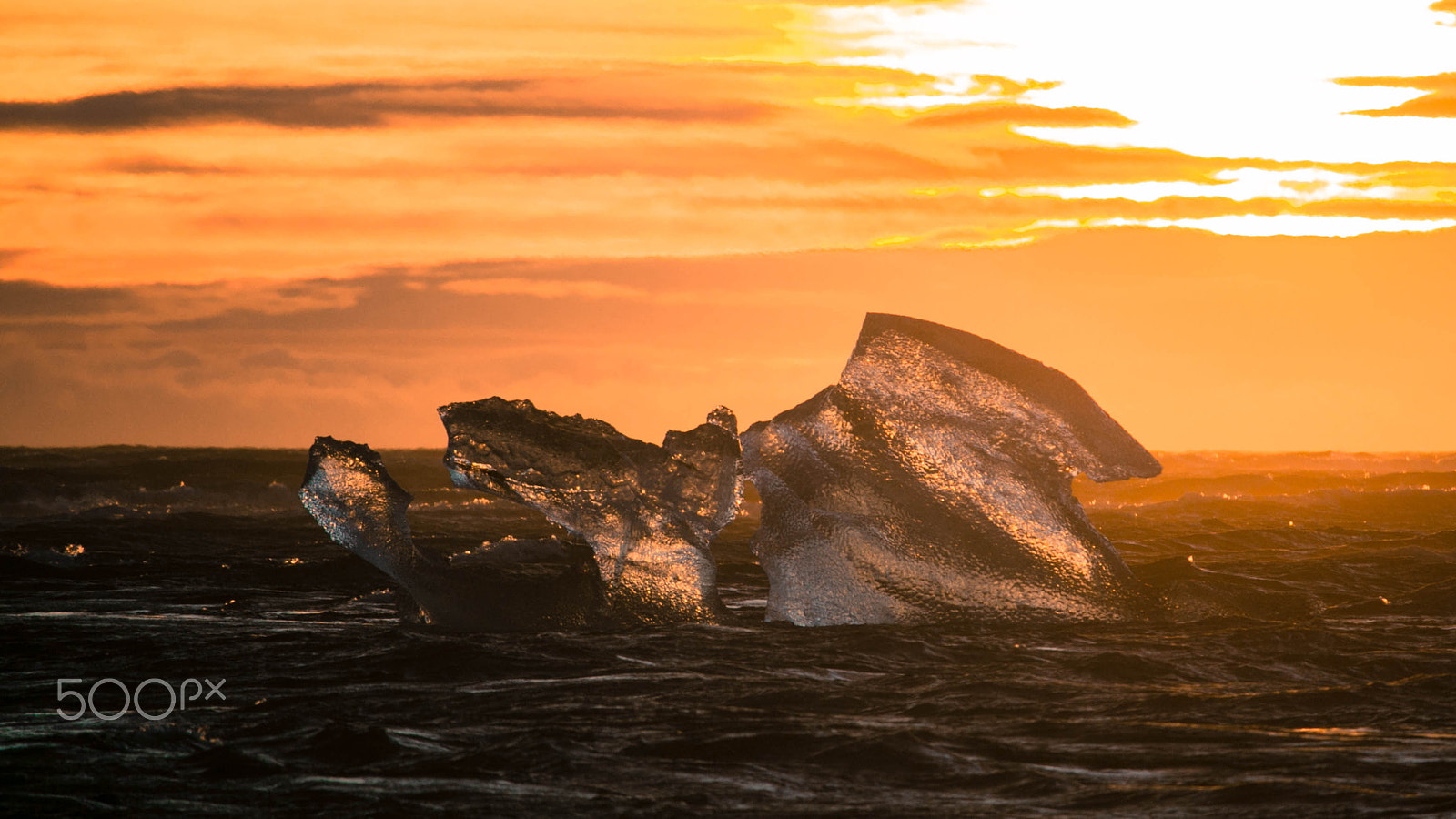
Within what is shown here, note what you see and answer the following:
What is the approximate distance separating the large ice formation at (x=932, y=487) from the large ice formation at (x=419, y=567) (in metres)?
1.36

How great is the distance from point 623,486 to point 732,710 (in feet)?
8.72

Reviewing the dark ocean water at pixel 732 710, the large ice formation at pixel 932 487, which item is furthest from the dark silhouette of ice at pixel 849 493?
the dark ocean water at pixel 732 710

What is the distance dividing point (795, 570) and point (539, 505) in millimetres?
1782

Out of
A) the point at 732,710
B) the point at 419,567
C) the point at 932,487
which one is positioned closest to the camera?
the point at 732,710

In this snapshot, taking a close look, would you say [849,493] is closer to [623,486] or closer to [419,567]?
[623,486]

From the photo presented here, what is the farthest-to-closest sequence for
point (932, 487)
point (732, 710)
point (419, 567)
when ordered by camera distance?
point (419, 567)
point (932, 487)
point (732, 710)

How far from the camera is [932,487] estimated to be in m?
8.55

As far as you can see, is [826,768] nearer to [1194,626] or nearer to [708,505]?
[708,505]

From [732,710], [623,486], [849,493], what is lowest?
[732,710]

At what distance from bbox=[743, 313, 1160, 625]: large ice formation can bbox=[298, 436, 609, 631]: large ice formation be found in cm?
136

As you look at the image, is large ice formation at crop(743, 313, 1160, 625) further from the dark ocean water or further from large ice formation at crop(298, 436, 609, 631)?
large ice formation at crop(298, 436, 609, 631)

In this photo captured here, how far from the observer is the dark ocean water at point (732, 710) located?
481 centimetres

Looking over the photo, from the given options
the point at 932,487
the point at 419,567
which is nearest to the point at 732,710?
the point at 932,487

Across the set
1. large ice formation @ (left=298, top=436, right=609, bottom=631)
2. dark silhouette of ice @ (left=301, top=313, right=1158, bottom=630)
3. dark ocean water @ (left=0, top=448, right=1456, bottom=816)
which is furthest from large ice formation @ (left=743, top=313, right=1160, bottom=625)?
large ice formation @ (left=298, top=436, right=609, bottom=631)
